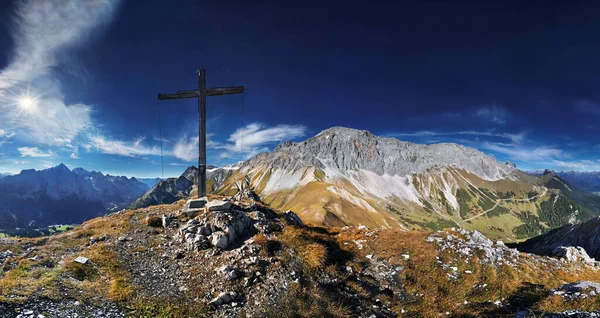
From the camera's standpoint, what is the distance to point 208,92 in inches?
958

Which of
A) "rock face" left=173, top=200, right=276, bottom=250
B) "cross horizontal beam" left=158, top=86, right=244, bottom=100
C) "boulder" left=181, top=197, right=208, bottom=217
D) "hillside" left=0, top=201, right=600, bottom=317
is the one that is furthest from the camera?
"cross horizontal beam" left=158, top=86, right=244, bottom=100

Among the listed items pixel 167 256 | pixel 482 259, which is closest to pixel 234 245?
pixel 167 256

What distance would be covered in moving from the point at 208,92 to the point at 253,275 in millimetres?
17049

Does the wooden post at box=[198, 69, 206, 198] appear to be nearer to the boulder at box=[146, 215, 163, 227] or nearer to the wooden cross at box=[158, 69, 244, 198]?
the wooden cross at box=[158, 69, 244, 198]

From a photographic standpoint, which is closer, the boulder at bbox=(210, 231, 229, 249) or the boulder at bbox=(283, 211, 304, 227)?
the boulder at bbox=(210, 231, 229, 249)

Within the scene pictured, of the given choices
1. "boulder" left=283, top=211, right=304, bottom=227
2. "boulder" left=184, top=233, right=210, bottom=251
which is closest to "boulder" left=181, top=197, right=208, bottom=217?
"boulder" left=184, top=233, right=210, bottom=251

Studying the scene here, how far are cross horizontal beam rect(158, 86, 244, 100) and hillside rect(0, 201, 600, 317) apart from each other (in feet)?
33.4

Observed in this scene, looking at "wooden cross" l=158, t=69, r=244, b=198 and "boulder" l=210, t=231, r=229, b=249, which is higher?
"wooden cross" l=158, t=69, r=244, b=198

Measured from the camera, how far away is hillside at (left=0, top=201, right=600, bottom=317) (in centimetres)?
1147

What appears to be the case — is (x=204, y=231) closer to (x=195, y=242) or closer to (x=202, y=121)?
(x=195, y=242)

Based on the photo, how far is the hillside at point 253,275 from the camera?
37.6ft

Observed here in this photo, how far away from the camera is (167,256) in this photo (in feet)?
51.4

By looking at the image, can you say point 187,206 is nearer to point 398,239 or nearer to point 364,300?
point 364,300

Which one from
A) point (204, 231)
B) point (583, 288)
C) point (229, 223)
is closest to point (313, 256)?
point (229, 223)
